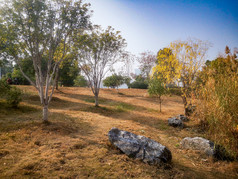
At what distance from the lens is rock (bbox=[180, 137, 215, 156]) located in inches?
237

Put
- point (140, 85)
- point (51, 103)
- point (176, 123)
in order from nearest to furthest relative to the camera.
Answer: point (176, 123)
point (51, 103)
point (140, 85)

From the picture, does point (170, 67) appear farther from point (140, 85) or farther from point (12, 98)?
point (140, 85)

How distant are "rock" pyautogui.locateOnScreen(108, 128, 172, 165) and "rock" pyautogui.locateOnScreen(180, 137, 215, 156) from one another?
225cm

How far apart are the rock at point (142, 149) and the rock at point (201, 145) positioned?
2.25 meters

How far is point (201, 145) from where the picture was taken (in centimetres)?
642

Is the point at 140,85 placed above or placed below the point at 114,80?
below

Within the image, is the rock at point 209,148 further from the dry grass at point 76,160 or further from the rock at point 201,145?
the dry grass at point 76,160

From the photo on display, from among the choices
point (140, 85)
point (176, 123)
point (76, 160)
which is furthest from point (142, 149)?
point (140, 85)

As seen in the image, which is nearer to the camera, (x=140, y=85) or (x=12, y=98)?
(x=12, y=98)

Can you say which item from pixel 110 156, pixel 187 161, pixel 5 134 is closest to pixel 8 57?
pixel 5 134

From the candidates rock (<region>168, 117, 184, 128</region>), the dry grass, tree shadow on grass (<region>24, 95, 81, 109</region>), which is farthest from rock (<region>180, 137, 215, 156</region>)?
tree shadow on grass (<region>24, 95, 81, 109</region>)

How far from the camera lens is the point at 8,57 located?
7.74 meters

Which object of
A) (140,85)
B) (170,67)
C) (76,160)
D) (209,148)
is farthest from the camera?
(140,85)

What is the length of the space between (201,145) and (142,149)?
344 cm
